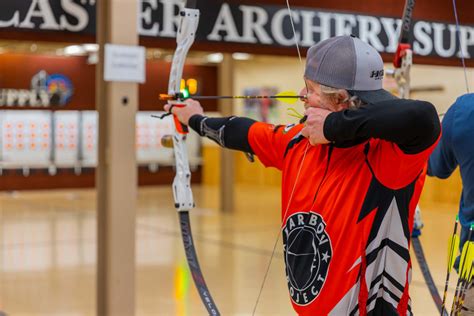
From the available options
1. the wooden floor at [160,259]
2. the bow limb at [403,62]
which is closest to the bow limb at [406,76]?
the bow limb at [403,62]

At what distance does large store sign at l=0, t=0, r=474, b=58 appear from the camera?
3.18 m

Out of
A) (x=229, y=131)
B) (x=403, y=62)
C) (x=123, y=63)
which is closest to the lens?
(x=229, y=131)

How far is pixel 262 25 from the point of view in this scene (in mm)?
3506

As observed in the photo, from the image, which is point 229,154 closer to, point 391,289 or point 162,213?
point 162,213

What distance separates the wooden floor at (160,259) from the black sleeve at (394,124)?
1.75 metres

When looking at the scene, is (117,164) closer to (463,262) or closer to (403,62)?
(403,62)

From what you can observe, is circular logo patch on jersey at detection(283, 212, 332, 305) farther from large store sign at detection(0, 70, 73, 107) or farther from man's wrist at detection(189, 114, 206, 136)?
large store sign at detection(0, 70, 73, 107)

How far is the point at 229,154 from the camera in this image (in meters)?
8.57

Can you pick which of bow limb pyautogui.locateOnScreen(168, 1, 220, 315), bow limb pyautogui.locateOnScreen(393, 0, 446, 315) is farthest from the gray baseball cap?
bow limb pyautogui.locateOnScreen(393, 0, 446, 315)

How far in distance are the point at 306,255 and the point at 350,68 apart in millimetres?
341

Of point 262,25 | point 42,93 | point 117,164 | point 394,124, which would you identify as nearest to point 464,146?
point 394,124

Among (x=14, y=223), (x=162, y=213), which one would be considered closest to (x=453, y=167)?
(x=14, y=223)

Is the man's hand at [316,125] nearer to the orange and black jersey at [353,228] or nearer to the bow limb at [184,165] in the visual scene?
the orange and black jersey at [353,228]

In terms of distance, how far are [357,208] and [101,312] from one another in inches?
77.7
